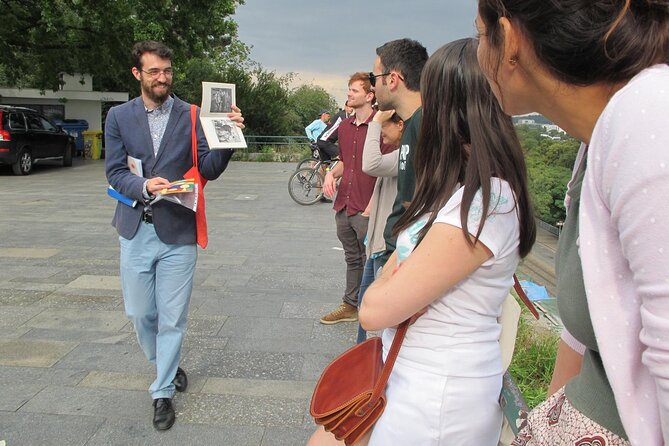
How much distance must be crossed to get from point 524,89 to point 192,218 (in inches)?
99.7

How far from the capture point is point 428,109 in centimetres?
172

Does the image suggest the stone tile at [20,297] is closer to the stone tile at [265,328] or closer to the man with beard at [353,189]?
the stone tile at [265,328]

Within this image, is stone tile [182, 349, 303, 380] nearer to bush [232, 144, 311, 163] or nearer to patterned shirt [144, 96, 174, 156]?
patterned shirt [144, 96, 174, 156]

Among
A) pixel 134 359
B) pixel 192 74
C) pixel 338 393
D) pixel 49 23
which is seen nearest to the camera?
pixel 338 393

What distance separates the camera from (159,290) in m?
3.14

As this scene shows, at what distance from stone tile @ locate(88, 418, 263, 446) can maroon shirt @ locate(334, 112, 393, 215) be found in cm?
203

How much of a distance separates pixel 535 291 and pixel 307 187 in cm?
663

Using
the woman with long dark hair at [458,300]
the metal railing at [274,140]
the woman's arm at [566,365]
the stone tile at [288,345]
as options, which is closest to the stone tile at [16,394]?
the stone tile at [288,345]


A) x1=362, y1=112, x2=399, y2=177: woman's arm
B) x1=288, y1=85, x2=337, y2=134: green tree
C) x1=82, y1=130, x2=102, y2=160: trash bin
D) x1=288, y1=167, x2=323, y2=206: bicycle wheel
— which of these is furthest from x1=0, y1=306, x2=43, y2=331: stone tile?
x1=288, y1=85, x2=337, y2=134: green tree

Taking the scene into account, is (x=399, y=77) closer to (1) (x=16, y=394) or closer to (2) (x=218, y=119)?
(2) (x=218, y=119)

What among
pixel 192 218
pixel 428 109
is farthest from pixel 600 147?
pixel 192 218

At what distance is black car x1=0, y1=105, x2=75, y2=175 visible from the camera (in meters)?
13.8

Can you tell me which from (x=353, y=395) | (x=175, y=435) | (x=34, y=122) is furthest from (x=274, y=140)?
(x=353, y=395)

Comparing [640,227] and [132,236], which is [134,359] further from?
[640,227]
